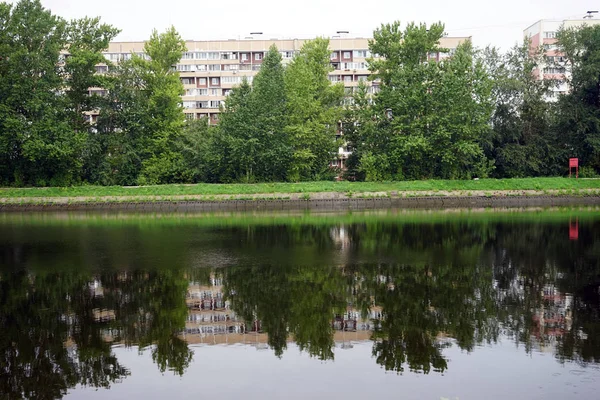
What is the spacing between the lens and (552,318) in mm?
14977

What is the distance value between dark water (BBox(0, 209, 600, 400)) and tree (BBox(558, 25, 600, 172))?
3860 cm

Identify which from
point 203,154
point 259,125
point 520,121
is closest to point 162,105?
point 203,154

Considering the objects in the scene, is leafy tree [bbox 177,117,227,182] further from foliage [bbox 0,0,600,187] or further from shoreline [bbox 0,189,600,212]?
shoreline [bbox 0,189,600,212]

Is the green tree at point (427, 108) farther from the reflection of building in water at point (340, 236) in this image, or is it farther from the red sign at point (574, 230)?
the reflection of building in water at point (340, 236)

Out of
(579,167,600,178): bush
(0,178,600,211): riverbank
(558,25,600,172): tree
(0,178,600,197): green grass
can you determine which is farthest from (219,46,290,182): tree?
(579,167,600,178): bush

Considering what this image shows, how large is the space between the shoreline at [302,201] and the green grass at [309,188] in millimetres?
817

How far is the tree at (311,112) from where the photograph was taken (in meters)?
63.3

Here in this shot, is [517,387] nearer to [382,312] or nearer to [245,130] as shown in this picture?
[382,312]

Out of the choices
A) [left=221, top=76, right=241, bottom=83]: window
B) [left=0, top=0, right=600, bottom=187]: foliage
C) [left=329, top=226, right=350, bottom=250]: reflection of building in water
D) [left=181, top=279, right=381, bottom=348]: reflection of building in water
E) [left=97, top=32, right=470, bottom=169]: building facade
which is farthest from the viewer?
[left=221, top=76, right=241, bottom=83]: window

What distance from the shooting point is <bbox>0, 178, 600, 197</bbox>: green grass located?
5919 centimetres

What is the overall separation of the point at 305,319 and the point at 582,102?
58.5 m

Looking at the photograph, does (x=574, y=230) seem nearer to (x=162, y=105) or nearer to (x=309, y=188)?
(x=309, y=188)

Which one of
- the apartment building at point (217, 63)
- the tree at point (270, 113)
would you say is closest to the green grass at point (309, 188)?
the tree at point (270, 113)

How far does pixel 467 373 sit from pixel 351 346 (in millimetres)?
2666
